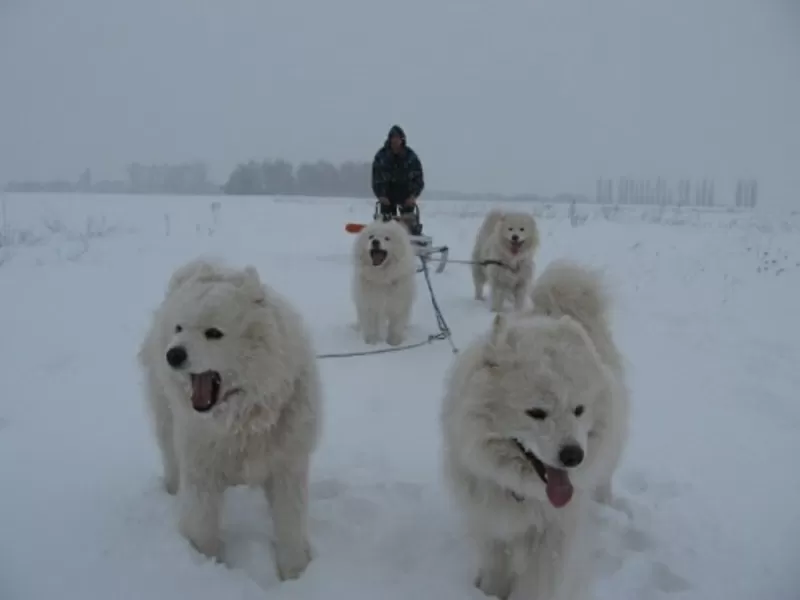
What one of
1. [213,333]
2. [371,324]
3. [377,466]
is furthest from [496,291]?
[213,333]

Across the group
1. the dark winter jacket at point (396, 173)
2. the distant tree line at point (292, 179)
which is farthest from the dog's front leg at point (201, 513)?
the distant tree line at point (292, 179)

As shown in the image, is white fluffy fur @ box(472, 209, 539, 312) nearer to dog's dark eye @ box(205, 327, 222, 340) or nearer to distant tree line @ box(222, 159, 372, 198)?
dog's dark eye @ box(205, 327, 222, 340)

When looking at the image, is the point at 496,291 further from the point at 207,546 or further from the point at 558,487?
the point at 207,546

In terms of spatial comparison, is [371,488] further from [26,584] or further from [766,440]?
[766,440]

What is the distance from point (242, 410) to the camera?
2703 millimetres

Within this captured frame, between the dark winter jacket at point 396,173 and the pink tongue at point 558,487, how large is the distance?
7.83 metres

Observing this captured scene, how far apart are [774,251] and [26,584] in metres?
15.7

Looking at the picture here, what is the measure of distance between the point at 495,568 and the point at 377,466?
1286mm

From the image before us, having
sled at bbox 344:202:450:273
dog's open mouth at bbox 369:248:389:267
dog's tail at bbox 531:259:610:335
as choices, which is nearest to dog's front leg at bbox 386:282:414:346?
dog's open mouth at bbox 369:248:389:267

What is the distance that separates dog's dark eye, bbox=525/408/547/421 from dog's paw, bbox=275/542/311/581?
1.42 metres

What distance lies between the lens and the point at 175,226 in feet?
63.5

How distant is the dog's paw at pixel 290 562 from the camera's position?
109 inches

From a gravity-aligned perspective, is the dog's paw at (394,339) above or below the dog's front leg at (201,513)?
below

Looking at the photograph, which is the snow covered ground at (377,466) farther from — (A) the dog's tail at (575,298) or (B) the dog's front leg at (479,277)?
(A) the dog's tail at (575,298)
